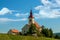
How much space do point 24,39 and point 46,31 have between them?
5292cm

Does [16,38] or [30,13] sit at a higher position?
[30,13]

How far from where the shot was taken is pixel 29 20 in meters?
113

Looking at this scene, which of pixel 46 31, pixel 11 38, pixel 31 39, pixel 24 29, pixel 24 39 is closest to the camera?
pixel 11 38

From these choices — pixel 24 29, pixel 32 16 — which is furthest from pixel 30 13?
pixel 24 29

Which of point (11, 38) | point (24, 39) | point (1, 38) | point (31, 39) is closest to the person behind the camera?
point (1, 38)

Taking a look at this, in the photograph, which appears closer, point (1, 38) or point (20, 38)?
point (1, 38)

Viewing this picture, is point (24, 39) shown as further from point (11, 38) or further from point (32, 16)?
point (32, 16)

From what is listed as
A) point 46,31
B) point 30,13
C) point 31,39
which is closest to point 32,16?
point 30,13

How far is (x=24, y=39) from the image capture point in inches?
832

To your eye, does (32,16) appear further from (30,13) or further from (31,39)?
(31,39)

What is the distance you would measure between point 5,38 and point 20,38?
2680mm

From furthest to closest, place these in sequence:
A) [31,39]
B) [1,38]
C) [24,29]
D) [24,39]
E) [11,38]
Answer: [24,29]
[31,39]
[24,39]
[11,38]
[1,38]

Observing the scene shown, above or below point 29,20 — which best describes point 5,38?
below

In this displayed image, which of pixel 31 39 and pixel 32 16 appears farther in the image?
pixel 32 16
